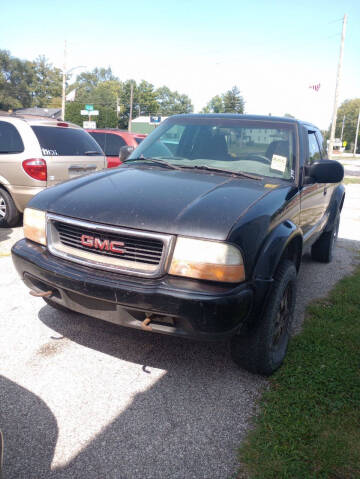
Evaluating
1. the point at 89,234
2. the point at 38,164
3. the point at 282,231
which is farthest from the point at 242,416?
the point at 38,164

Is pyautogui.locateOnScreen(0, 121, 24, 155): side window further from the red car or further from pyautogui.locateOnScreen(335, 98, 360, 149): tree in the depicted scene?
pyautogui.locateOnScreen(335, 98, 360, 149): tree

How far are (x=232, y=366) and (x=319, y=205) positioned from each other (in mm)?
2163

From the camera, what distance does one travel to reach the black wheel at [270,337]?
Result: 2.53 m

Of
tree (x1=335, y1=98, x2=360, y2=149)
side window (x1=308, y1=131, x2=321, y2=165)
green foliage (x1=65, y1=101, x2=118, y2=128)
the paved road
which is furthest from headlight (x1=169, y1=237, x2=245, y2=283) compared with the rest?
tree (x1=335, y1=98, x2=360, y2=149)

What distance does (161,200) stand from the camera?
253 cm

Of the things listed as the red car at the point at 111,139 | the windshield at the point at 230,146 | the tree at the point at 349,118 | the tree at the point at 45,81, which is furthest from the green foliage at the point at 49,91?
the windshield at the point at 230,146

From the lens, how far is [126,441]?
7.02 ft

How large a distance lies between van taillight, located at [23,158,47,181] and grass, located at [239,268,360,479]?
4518mm

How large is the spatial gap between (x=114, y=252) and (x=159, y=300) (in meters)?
0.44

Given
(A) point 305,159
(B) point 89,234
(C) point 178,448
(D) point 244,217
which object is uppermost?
(A) point 305,159

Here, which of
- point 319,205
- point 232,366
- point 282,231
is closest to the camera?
point 282,231

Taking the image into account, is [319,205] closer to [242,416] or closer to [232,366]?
[232,366]

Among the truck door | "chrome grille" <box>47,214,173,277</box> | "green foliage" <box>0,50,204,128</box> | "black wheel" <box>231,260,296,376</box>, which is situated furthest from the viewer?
"green foliage" <box>0,50,204,128</box>

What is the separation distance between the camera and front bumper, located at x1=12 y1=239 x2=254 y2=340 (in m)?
2.16
